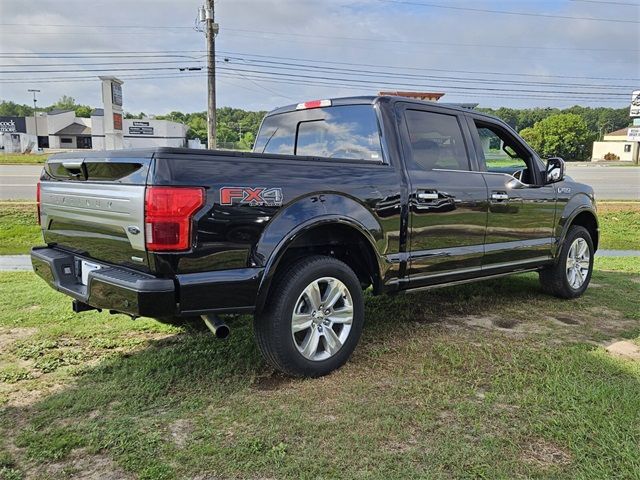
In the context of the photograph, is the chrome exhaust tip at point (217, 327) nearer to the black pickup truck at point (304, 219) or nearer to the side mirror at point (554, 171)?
the black pickup truck at point (304, 219)

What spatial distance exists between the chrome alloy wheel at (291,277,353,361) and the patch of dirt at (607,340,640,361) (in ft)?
6.99

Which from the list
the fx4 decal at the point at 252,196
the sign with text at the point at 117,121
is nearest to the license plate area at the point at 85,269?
the fx4 decal at the point at 252,196

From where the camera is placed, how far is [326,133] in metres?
4.53

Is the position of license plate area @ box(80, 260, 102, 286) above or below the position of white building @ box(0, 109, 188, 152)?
below

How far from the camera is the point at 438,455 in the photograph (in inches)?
104

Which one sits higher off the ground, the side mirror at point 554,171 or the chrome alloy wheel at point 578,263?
the side mirror at point 554,171

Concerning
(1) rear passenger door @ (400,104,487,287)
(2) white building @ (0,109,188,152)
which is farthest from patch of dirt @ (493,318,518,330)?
(2) white building @ (0,109,188,152)

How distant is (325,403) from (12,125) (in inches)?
3122

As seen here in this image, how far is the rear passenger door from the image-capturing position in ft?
13.6

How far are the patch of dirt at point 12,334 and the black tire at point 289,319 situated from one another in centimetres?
217

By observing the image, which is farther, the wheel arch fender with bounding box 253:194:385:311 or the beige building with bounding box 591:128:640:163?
the beige building with bounding box 591:128:640:163

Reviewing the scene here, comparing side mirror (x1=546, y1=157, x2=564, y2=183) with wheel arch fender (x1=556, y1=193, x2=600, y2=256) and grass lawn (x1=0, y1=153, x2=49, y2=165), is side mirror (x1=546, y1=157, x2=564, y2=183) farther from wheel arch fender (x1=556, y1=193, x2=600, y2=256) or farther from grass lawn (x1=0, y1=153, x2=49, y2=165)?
grass lawn (x1=0, y1=153, x2=49, y2=165)

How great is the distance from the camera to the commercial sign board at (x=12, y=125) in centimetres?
6862

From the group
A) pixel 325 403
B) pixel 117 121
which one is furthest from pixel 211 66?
pixel 325 403
